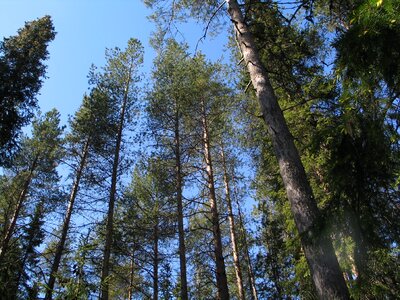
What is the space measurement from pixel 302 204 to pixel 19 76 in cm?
1269

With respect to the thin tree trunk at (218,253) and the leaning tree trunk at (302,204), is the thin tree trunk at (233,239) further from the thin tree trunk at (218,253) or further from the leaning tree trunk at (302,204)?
the leaning tree trunk at (302,204)

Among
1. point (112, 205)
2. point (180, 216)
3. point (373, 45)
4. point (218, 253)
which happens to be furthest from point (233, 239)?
point (373, 45)

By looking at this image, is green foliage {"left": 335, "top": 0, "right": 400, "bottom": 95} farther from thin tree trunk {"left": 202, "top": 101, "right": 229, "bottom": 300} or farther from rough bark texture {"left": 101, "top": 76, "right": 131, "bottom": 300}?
rough bark texture {"left": 101, "top": 76, "right": 131, "bottom": 300}

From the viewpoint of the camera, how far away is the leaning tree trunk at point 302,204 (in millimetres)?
3666

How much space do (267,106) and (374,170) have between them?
1.79 metres

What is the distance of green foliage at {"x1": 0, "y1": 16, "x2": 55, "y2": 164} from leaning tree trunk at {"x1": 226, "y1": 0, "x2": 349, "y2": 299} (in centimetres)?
1002

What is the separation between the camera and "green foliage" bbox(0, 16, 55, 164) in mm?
12328

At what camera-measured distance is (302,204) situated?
4.25 metres

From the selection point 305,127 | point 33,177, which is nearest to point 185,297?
point 305,127

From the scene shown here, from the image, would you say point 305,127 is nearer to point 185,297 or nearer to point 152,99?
point 185,297

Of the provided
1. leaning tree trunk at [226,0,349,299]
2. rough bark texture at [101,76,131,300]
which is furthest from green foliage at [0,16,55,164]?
leaning tree trunk at [226,0,349,299]

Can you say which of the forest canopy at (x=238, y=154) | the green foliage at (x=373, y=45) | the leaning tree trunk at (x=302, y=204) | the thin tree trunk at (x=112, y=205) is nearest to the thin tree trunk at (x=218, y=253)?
the forest canopy at (x=238, y=154)

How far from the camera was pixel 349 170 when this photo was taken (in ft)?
14.8

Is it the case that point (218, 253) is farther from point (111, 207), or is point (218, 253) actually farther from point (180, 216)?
point (111, 207)
